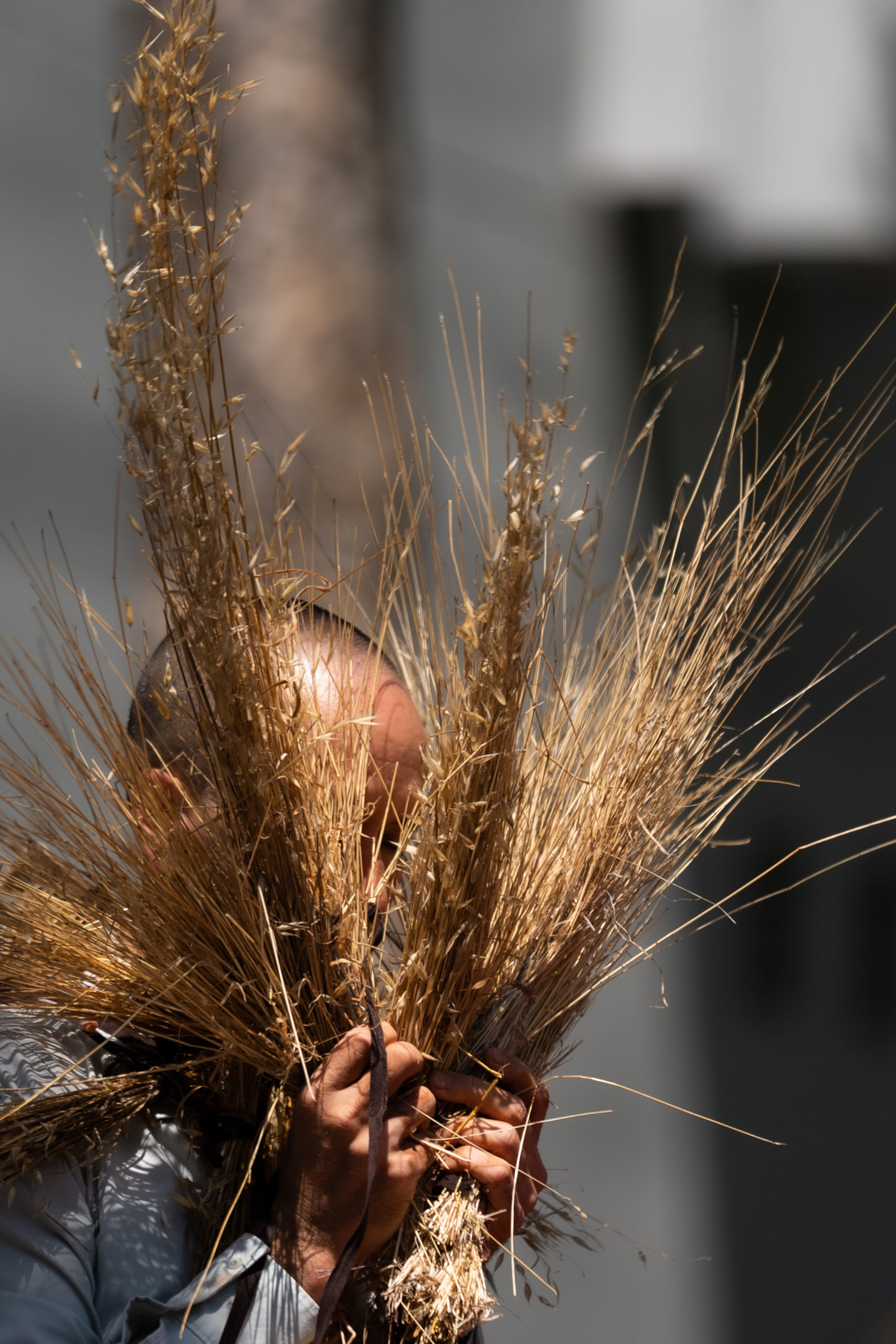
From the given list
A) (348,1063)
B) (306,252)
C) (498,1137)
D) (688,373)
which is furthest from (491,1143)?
(688,373)

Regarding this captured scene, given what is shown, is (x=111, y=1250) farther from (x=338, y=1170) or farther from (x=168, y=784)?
(x=168, y=784)

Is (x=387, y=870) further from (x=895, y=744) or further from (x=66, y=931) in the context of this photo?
(x=895, y=744)

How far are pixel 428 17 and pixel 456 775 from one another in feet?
7.08

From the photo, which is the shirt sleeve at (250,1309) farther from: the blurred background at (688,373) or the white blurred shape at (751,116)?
the white blurred shape at (751,116)

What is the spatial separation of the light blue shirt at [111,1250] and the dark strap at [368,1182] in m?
0.02

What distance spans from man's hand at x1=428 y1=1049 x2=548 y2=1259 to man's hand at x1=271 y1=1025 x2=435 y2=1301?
37mm

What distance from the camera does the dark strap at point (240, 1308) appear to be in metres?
0.55

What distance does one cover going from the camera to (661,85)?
7.59ft

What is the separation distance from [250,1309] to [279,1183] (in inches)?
2.6

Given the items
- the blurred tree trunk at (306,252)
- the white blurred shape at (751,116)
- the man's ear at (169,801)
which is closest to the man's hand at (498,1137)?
the man's ear at (169,801)

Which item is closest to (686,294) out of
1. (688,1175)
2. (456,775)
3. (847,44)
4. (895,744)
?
(847,44)

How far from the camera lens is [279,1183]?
0.60m

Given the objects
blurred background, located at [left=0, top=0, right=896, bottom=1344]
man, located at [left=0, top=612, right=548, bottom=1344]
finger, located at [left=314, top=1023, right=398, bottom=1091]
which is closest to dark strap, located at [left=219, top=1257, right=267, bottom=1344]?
man, located at [left=0, top=612, right=548, bottom=1344]

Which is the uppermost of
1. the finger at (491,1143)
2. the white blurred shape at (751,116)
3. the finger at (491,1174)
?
the white blurred shape at (751,116)
